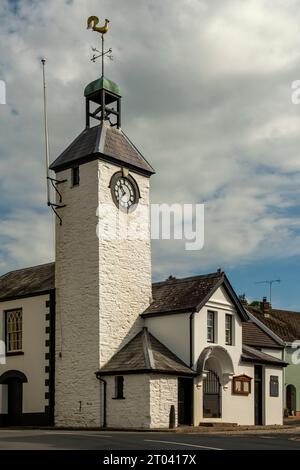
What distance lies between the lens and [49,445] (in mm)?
20109

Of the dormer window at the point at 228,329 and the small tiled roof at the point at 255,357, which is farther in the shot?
the small tiled roof at the point at 255,357

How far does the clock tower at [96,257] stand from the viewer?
33.8m

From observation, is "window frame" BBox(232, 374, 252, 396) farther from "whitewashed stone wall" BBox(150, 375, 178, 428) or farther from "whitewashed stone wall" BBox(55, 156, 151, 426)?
"whitewashed stone wall" BBox(55, 156, 151, 426)

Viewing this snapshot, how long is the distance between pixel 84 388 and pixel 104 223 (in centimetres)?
759

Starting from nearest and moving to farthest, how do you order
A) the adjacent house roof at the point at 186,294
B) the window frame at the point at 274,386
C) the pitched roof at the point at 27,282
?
1. the adjacent house roof at the point at 186,294
2. the pitched roof at the point at 27,282
3. the window frame at the point at 274,386

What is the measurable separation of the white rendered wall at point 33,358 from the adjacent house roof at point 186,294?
502 cm

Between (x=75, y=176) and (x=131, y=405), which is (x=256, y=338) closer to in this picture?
(x=131, y=405)

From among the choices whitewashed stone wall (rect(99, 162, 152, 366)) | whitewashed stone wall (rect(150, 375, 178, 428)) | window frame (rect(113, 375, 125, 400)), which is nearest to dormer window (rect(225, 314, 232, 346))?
whitewashed stone wall (rect(99, 162, 152, 366))

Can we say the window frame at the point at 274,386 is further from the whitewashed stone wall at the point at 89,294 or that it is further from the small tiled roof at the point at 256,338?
the whitewashed stone wall at the point at 89,294

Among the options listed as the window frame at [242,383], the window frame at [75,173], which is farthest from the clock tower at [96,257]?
the window frame at [242,383]

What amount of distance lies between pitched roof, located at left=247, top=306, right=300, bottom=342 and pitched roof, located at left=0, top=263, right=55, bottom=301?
63.1 feet

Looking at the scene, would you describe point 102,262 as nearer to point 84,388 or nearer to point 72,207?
point 72,207

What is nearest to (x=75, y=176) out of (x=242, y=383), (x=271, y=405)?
(x=242, y=383)

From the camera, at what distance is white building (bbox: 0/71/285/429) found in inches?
1296
